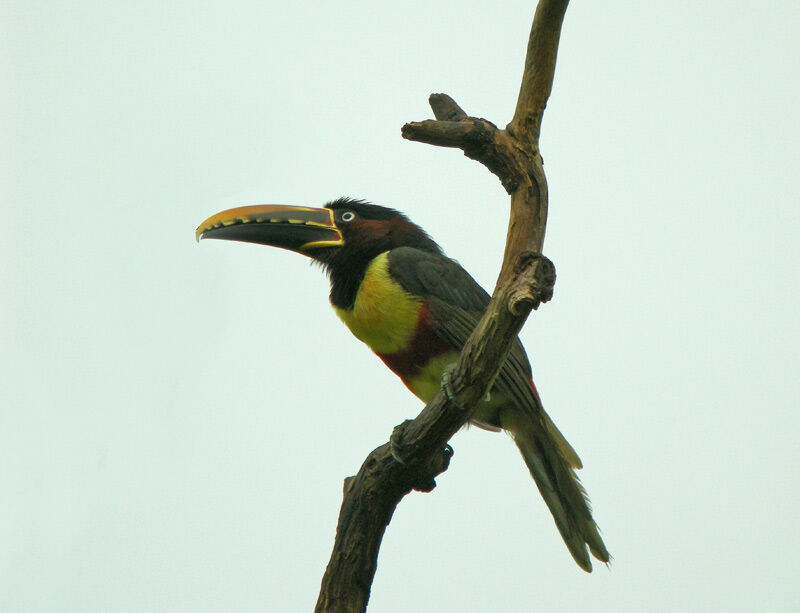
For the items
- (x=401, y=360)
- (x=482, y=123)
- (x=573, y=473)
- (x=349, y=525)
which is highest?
(x=482, y=123)

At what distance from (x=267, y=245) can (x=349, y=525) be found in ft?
7.10

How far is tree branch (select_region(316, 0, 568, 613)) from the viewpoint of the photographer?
384cm

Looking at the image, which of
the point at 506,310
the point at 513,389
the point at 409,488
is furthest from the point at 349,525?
the point at 506,310

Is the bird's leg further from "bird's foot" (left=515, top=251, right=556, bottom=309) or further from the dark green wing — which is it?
"bird's foot" (left=515, top=251, right=556, bottom=309)

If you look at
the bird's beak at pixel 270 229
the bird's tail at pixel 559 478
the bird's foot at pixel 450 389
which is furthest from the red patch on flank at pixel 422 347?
the bird's foot at pixel 450 389

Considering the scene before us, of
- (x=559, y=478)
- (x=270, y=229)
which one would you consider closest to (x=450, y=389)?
(x=559, y=478)

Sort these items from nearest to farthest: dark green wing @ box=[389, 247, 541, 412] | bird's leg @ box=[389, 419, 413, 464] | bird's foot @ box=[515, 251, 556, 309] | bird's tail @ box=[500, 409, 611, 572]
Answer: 1. bird's foot @ box=[515, 251, 556, 309]
2. bird's leg @ box=[389, 419, 413, 464]
3. dark green wing @ box=[389, 247, 541, 412]
4. bird's tail @ box=[500, 409, 611, 572]

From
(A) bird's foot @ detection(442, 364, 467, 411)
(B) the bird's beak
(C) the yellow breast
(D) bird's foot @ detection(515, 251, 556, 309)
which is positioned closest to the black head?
(B) the bird's beak

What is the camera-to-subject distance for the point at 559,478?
5473mm

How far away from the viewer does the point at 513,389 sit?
5.22 meters

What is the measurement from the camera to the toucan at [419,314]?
5.36 meters

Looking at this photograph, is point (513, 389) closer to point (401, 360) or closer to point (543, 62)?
point (401, 360)

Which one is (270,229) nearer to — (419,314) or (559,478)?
(419,314)

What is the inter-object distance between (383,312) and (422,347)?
1.03ft
